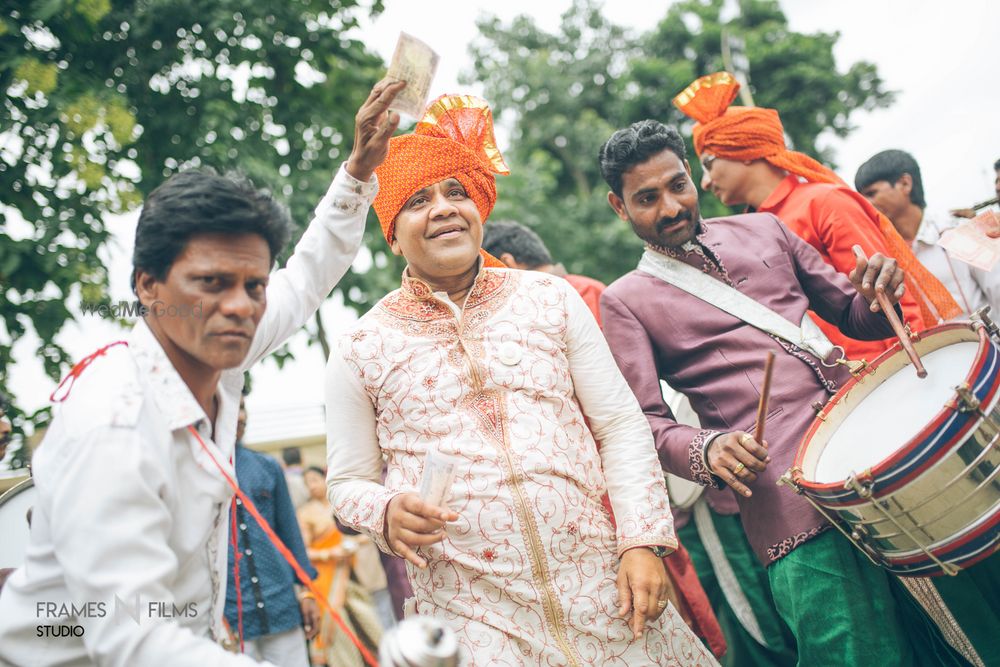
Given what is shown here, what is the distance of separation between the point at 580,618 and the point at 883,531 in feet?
2.85

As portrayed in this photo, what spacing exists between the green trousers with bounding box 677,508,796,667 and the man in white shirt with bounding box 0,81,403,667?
2716 mm

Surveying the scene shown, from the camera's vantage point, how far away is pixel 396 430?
90.7 inches

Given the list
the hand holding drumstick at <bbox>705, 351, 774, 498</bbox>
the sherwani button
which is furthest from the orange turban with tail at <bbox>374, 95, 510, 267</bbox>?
the hand holding drumstick at <bbox>705, 351, 774, 498</bbox>

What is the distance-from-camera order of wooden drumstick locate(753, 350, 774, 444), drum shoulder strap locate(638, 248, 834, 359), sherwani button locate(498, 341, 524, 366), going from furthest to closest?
drum shoulder strap locate(638, 248, 834, 359), sherwani button locate(498, 341, 524, 366), wooden drumstick locate(753, 350, 774, 444)

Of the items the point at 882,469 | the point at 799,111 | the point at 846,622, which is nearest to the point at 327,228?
the point at 882,469

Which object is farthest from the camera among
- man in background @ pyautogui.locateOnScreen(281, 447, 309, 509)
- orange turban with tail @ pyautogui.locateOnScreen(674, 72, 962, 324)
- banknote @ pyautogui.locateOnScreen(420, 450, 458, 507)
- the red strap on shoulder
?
man in background @ pyautogui.locateOnScreen(281, 447, 309, 509)

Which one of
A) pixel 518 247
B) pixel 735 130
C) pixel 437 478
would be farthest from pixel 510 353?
pixel 518 247

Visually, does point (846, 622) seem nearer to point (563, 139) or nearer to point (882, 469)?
point (882, 469)

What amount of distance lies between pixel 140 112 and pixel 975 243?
611 centimetres

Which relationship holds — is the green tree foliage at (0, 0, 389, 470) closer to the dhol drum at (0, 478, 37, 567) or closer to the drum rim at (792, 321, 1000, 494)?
the dhol drum at (0, 478, 37, 567)

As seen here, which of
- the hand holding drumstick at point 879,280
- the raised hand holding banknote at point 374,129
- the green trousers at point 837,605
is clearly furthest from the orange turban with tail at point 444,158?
the green trousers at point 837,605

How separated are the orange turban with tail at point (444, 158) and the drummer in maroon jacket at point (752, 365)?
56cm

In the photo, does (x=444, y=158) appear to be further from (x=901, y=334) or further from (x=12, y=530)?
(x=12, y=530)

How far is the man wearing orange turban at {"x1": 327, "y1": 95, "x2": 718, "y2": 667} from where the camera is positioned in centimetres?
209
